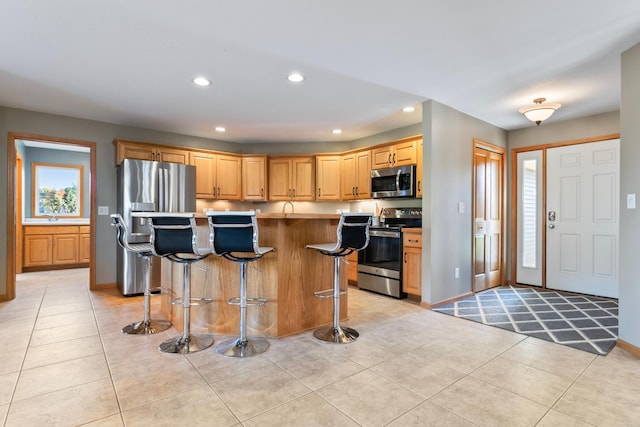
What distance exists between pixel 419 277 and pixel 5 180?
5087 mm

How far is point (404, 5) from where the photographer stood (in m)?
2.10

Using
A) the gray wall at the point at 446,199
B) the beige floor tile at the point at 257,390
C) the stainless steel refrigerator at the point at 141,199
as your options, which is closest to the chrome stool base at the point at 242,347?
the beige floor tile at the point at 257,390

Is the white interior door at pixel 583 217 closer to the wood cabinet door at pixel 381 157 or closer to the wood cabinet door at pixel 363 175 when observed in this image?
the wood cabinet door at pixel 381 157

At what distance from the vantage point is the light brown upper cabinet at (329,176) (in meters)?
5.61

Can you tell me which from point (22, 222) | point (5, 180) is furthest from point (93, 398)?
point (22, 222)

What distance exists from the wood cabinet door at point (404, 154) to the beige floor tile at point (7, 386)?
4.27m

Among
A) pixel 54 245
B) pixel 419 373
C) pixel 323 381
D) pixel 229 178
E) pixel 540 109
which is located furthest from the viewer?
pixel 54 245

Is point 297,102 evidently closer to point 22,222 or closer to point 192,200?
point 192,200

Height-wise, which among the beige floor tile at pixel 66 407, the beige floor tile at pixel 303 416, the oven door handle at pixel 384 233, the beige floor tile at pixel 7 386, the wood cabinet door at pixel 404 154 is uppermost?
the wood cabinet door at pixel 404 154

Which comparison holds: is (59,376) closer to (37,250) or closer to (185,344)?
(185,344)

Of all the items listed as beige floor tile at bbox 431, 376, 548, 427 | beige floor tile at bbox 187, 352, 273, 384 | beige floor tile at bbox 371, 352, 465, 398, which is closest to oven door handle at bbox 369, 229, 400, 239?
beige floor tile at bbox 371, 352, 465, 398

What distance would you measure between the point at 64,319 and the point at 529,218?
19.0ft

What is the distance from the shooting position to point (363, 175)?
5.21m

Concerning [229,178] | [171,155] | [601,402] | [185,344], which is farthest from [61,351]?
[601,402]
